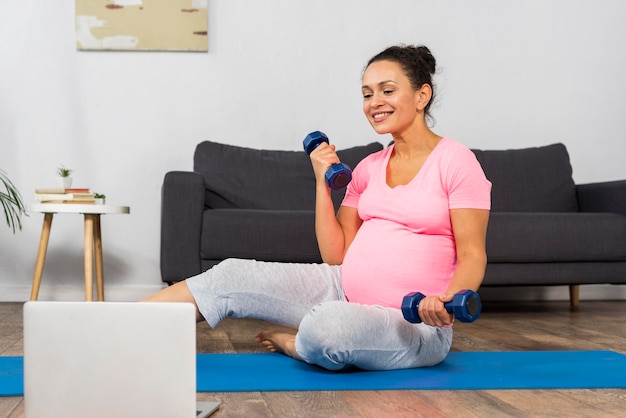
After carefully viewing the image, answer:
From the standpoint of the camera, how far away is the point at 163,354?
3.92 ft

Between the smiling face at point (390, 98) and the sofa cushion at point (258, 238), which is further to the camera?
the sofa cushion at point (258, 238)

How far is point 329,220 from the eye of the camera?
2.08 metres

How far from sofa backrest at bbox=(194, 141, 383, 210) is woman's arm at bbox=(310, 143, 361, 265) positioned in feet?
4.88

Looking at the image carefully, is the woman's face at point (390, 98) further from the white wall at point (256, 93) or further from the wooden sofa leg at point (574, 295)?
the wooden sofa leg at point (574, 295)

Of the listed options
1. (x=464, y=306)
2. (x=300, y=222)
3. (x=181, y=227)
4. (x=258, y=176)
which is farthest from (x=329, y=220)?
(x=258, y=176)

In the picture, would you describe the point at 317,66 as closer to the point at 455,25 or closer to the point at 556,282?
the point at 455,25

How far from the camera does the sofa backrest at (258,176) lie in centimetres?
368

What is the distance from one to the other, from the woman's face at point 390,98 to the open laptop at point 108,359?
0.95 m

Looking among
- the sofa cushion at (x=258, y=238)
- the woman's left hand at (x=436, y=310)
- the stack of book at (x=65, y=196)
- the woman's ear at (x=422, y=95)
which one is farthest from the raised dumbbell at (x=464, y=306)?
the stack of book at (x=65, y=196)

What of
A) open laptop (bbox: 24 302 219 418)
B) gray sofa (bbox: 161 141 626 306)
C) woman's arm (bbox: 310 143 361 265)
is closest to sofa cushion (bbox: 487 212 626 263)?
gray sofa (bbox: 161 141 626 306)

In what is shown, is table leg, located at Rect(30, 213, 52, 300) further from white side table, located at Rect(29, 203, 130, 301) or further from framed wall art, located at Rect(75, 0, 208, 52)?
framed wall art, located at Rect(75, 0, 208, 52)

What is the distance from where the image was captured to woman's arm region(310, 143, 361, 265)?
1990mm

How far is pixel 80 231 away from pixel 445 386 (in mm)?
2729

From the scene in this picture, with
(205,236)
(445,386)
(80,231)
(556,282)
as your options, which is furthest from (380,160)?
(80,231)
